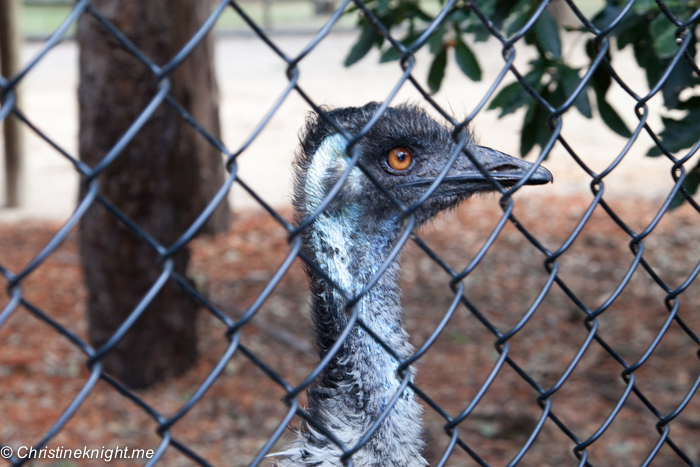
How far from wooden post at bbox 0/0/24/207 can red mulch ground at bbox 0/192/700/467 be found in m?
1.18

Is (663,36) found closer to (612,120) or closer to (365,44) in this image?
(612,120)

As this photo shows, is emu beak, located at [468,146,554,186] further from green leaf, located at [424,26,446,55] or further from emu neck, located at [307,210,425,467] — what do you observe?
green leaf, located at [424,26,446,55]

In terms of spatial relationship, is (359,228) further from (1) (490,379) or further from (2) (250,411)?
(2) (250,411)

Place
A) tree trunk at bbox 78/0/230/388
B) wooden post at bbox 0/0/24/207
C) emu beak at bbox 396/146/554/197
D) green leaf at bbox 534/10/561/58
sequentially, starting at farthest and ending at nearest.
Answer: wooden post at bbox 0/0/24/207, tree trunk at bbox 78/0/230/388, green leaf at bbox 534/10/561/58, emu beak at bbox 396/146/554/197

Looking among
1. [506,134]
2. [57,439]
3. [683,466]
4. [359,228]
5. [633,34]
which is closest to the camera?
[359,228]

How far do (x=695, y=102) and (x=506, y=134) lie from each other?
29.4 feet

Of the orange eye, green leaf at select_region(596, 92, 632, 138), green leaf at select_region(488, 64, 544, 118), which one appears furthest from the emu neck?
green leaf at select_region(596, 92, 632, 138)

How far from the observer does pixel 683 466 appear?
11.7 feet

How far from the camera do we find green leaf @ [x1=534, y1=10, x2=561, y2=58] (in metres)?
2.43

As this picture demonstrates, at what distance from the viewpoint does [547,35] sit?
8.02 ft

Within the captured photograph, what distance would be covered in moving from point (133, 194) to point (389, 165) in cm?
251

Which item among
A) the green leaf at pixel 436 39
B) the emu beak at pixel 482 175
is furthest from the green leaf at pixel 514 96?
the emu beak at pixel 482 175

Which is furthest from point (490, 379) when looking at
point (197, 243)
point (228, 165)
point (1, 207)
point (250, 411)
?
point (1, 207)

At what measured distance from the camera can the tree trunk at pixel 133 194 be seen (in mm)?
4012
